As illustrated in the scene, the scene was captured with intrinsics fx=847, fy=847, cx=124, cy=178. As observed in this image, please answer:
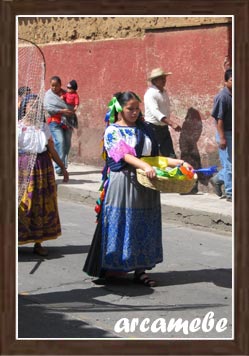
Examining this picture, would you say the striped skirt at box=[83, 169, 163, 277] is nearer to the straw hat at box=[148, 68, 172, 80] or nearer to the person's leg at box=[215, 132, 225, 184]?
the person's leg at box=[215, 132, 225, 184]

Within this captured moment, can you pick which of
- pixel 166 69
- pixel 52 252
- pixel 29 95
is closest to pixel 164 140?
pixel 166 69

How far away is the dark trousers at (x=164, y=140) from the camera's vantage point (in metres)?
11.5

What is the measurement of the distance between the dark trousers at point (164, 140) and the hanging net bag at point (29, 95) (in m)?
3.61

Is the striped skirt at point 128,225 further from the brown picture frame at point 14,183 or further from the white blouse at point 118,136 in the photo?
the brown picture frame at point 14,183

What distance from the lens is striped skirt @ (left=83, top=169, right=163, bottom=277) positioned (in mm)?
6996

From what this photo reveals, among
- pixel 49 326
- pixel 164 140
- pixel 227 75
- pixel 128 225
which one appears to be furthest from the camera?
pixel 164 140

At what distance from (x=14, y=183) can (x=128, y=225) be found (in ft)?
7.83

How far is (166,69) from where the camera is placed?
465 inches

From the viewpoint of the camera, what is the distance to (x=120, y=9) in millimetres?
4668

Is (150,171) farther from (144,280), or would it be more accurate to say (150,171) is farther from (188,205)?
(188,205)

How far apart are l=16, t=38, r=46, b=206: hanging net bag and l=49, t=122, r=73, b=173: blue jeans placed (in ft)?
17.7

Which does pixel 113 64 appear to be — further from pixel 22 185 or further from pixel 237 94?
pixel 237 94

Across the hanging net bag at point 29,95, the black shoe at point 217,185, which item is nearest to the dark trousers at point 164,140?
the black shoe at point 217,185

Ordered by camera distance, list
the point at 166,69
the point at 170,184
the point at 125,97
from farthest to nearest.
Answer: the point at 166,69, the point at 125,97, the point at 170,184
